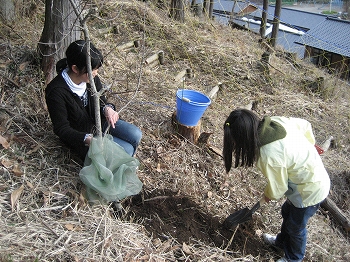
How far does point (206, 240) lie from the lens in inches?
98.0

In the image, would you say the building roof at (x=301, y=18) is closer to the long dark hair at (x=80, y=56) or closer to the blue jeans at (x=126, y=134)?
the blue jeans at (x=126, y=134)

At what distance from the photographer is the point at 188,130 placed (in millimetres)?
3428

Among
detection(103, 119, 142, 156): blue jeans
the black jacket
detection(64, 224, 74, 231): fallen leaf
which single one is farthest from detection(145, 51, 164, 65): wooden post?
detection(64, 224, 74, 231): fallen leaf

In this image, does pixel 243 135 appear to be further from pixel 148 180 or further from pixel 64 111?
pixel 64 111

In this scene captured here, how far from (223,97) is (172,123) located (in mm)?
1695

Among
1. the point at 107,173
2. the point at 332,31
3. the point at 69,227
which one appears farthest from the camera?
the point at 332,31

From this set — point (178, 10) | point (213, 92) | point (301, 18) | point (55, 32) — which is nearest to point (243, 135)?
point (55, 32)

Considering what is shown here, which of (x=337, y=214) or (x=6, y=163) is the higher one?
(x=6, y=163)

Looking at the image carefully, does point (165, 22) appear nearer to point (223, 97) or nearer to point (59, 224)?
point (223, 97)

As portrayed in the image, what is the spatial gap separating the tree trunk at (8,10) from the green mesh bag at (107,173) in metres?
2.68

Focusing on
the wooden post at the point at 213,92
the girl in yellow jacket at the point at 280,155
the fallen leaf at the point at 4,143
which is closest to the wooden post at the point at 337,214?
the girl in yellow jacket at the point at 280,155

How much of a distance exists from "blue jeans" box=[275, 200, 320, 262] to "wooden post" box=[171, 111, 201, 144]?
1238 mm

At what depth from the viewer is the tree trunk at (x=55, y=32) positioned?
306 centimetres

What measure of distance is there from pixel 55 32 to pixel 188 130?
157 cm
